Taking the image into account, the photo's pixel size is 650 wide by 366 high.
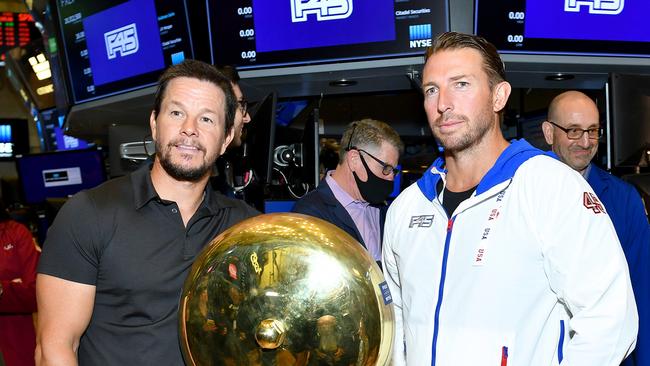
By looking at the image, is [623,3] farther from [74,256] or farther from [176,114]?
[74,256]

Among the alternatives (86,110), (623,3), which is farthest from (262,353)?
(86,110)

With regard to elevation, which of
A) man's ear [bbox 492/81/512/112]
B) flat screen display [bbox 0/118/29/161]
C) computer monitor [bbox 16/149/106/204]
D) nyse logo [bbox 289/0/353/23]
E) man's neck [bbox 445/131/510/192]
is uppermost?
nyse logo [bbox 289/0/353/23]

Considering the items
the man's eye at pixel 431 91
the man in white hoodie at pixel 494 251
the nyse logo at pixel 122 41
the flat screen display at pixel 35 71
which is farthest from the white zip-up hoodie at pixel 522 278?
the flat screen display at pixel 35 71

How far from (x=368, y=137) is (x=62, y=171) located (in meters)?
3.39

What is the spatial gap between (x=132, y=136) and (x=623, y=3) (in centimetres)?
368

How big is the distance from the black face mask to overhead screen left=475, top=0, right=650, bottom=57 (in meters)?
0.96

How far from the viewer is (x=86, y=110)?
18.1 feet

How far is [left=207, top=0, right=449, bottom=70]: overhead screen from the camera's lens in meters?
3.81

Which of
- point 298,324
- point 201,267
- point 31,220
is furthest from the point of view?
point 31,220

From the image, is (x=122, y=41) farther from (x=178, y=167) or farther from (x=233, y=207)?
(x=178, y=167)

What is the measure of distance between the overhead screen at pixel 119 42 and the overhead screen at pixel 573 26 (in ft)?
6.62

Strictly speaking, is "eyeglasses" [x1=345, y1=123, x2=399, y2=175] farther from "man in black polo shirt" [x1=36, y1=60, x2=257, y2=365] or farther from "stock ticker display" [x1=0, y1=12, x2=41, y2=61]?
"stock ticker display" [x1=0, y1=12, x2=41, y2=61]

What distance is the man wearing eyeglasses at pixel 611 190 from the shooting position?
3.11 m

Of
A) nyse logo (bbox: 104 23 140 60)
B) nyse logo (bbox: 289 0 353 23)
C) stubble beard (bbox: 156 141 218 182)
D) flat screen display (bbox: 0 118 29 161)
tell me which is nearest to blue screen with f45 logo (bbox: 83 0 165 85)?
nyse logo (bbox: 104 23 140 60)
